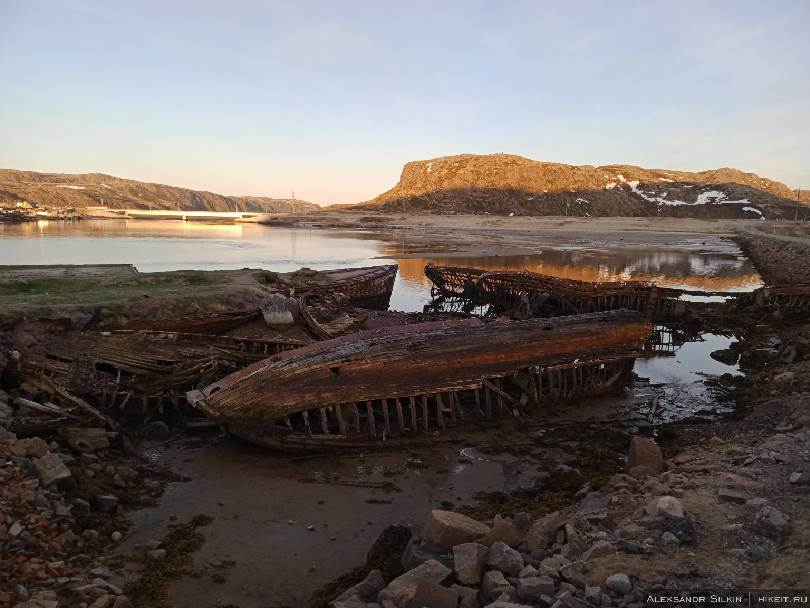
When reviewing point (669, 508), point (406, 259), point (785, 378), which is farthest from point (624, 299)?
point (406, 259)

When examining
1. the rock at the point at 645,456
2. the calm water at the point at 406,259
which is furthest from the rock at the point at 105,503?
the calm water at the point at 406,259

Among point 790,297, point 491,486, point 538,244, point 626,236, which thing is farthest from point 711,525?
point 626,236

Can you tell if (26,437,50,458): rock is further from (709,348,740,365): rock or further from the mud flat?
the mud flat

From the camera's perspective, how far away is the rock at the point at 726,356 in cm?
1828

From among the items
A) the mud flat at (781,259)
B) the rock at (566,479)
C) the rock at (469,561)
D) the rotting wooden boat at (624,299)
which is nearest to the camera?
the rock at (469,561)

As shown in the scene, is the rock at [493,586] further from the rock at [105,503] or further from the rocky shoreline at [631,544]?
the rock at [105,503]

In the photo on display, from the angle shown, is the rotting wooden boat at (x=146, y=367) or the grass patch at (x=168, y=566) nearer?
the grass patch at (x=168, y=566)

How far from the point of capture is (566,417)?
1312 cm

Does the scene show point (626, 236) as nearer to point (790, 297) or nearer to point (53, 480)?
point (790, 297)

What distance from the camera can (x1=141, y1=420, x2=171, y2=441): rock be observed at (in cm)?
1121

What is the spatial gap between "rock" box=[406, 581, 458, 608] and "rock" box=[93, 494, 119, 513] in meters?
5.63

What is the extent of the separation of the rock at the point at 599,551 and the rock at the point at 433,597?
150cm

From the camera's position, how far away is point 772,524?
17.5ft

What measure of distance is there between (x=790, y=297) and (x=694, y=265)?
1050 inches
